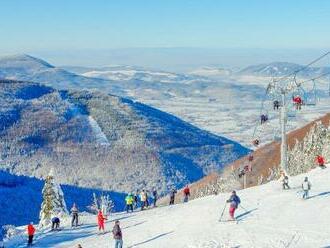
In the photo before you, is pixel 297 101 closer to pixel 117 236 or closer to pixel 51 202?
pixel 117 236

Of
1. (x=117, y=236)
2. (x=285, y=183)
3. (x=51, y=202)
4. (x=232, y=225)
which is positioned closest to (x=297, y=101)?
(x=285, y=183)

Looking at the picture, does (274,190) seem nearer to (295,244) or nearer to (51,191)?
(295,244)

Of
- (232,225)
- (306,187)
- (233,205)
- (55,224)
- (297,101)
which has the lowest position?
(55,224)

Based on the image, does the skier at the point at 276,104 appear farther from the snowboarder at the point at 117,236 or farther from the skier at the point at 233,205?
the snowboarder at the point at 117,236

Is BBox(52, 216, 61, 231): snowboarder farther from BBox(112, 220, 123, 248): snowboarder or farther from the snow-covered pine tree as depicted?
the snow-covered pine tree

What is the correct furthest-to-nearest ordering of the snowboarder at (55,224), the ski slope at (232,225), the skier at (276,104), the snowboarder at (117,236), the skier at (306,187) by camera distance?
the skier at (276,104), the snowboarder at (55,224), the skier at (306,187), the snowboarder at (117,236), the ski slope at (232,225)

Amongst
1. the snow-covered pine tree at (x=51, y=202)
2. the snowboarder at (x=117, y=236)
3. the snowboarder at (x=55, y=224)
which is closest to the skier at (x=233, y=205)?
the snowboarder at (x=117, y=236)

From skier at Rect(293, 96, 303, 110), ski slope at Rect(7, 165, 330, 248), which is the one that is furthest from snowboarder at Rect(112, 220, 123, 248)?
skier at Rect(293, 96, 303, 110)

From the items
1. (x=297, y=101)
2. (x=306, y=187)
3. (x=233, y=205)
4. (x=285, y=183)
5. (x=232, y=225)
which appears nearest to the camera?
(x=232, y=225)

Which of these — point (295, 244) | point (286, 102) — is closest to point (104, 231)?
point (295, 244)
